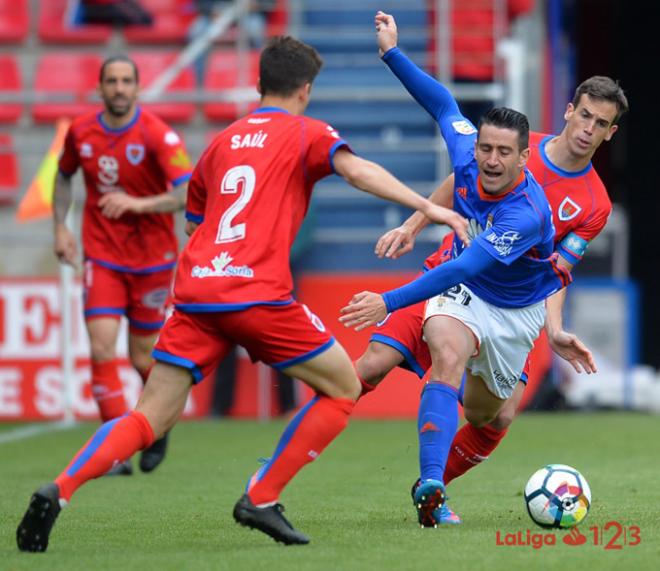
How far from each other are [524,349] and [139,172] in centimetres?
316

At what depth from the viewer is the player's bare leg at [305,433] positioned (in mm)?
5223

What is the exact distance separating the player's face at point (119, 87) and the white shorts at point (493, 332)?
9.84 feet

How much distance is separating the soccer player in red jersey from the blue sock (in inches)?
A: 26.8

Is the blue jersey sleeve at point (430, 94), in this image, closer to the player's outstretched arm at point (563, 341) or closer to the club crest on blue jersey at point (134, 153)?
the player's outstretched arm at point (563, 341)

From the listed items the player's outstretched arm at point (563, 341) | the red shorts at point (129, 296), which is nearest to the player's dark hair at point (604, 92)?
the player's outstretched arm at point (563, 341)

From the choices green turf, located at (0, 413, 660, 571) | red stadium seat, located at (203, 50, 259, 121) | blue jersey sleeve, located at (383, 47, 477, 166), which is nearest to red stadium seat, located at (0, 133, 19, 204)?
red stadium seat, located at (203, 50, 259, 121)

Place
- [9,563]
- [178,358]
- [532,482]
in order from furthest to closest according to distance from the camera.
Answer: [532,482], [178,358], [9,563]

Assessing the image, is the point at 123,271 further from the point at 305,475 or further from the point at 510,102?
the point at 510,102

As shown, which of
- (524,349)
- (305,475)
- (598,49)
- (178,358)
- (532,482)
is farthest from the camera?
(598,49)

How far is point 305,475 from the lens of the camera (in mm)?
8445

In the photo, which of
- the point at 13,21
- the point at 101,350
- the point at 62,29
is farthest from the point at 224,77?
the point at 101,350

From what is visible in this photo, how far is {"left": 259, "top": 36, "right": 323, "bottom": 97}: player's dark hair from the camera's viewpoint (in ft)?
17.8

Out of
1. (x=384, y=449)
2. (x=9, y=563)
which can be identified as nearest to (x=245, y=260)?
(x=9, y=563)

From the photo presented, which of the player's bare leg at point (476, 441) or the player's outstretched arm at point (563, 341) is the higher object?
the player's outstretched arm at point (563, 341)
